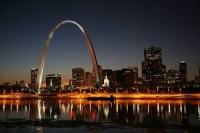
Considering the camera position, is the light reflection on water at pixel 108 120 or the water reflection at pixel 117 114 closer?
the light reflection on water at pixel 108 120

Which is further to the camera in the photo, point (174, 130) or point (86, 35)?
point (86, 35)

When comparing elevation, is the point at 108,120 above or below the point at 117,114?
above

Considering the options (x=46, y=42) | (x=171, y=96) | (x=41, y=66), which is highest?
(x=46, y=42)

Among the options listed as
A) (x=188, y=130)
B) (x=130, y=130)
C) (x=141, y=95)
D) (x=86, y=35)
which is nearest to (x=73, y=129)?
(x=130, y=130)

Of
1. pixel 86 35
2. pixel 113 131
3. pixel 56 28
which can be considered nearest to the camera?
pixel 113 131

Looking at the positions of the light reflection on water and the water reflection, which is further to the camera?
the water reflection

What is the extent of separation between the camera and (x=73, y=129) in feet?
113

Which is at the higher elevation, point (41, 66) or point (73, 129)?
point (41, 66)

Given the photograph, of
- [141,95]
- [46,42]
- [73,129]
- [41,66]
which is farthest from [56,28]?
[73,129]

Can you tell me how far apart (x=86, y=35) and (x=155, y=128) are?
76.4m

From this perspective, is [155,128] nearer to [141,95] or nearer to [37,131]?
[37,131]

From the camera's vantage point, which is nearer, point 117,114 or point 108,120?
point 108,120

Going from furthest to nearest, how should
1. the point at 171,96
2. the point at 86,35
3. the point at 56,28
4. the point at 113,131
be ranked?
the point at 171,96, the point at 56,28, the point at 86,35, the point at 113,131

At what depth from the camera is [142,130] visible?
32625 millimetres
